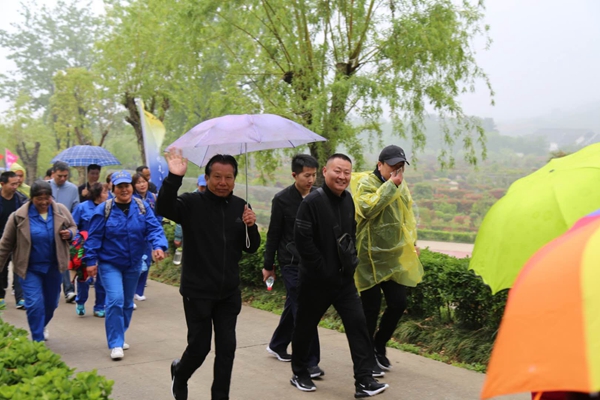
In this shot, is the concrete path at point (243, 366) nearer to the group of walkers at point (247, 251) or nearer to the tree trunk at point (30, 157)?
the group of walkers at point (247, 251)

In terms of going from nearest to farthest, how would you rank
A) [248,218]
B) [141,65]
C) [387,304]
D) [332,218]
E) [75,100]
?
[248,218] < [332,218] < [387,304] < [141,65] < [75,100]

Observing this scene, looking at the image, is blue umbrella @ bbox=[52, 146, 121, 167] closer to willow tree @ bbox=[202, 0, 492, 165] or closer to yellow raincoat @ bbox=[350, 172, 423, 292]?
willow tree @ bbox=[202, 0, 492, 165]

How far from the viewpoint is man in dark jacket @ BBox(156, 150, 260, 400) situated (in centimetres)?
471

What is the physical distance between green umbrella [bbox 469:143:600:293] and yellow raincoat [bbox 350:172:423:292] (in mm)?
2751

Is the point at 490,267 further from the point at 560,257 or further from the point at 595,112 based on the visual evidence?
the point at 595,112

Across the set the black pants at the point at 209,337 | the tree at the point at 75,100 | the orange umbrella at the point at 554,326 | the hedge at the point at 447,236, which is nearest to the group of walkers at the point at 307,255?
the black pants at the point at 209,337

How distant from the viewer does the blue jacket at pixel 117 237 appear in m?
6.45

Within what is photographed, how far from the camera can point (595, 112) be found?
6806 centimetres

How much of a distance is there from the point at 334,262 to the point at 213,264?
0.95 metres

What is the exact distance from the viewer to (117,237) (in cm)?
648

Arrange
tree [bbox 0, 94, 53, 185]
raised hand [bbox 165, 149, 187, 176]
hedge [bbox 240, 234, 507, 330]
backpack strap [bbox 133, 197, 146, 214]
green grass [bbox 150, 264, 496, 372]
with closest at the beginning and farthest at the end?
raised hand [bbox 165, 149, 187, 176] → green grass [bbox 150, 264, 496, 372] → hedge [bbox 240, 234, 507, 330] → backpack strap [bbox 133, 197, 146, 214] → tree [bbox 0, 94, 53, 185]

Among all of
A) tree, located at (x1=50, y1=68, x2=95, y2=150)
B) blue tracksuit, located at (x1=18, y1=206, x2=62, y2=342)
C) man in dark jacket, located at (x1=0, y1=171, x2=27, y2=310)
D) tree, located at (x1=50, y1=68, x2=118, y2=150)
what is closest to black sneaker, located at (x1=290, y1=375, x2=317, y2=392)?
blue tracksuit, located at (x1=18, y1=206, x2=62, y2=342)

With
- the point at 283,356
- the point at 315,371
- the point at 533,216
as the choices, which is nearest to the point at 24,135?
the point at 283,356

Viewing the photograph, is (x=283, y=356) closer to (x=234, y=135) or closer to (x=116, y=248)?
(x=116, y=248)
